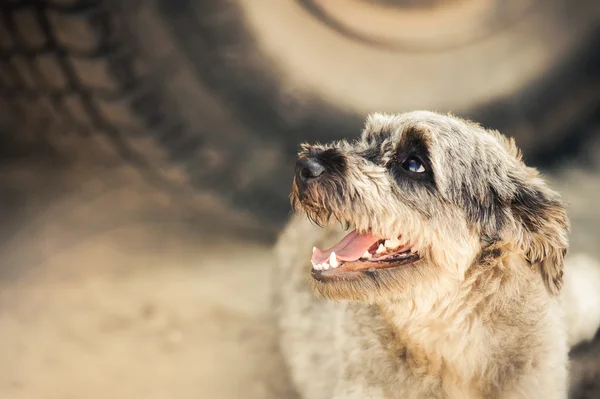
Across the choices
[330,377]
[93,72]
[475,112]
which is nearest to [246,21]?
[93,72]

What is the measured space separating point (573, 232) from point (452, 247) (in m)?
2.03


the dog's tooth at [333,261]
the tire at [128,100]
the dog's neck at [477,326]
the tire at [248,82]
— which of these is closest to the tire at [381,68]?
the tire at [248,82]

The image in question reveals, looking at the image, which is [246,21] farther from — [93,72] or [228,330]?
[228,330]

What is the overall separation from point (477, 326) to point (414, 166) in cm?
57

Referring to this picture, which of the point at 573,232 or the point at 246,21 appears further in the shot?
the point at 573,232

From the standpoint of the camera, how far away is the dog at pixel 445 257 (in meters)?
2.12

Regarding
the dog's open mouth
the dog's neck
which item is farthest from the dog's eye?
the dog's neck

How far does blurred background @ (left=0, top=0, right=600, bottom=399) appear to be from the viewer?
121 inches

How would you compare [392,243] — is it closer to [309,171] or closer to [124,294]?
[309,171]

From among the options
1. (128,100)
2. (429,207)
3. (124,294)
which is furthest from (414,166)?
(124,294)

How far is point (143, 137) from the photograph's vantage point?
3.30 m

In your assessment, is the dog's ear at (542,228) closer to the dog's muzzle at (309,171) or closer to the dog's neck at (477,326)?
the dog's neck at (477,326)

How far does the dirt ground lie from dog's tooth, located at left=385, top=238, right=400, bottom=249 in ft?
3.77

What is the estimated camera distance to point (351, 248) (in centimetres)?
237
